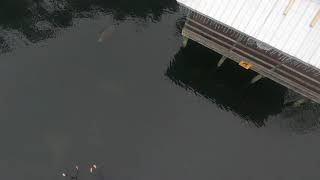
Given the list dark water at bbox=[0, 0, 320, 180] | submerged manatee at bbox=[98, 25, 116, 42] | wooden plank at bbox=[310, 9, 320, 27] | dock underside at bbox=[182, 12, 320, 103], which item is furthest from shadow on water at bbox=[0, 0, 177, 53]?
wooden plank at bbox=[310, 9, 320, 27]

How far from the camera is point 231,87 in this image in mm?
62219

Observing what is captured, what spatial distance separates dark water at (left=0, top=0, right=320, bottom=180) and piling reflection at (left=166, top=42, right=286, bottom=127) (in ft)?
0.48

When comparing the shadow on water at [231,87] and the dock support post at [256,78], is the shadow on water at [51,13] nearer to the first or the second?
the shadow on water at [231,87]

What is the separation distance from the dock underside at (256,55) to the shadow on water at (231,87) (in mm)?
6551

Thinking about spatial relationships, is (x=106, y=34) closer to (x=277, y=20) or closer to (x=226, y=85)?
(x=226, y=85)

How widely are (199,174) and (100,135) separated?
14.7 metres

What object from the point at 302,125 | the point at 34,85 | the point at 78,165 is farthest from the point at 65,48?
the point at 302,125

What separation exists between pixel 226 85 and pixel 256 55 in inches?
384

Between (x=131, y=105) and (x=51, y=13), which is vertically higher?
(x=51, y=13)

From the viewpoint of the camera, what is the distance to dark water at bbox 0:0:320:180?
191ft

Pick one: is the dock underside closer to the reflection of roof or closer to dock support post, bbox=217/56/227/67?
the reflection of roof

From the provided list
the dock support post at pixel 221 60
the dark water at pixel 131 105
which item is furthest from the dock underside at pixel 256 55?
the dark water at pixel 131 105

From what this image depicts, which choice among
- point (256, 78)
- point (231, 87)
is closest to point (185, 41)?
point (231, 87)

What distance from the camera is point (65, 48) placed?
209 ft
